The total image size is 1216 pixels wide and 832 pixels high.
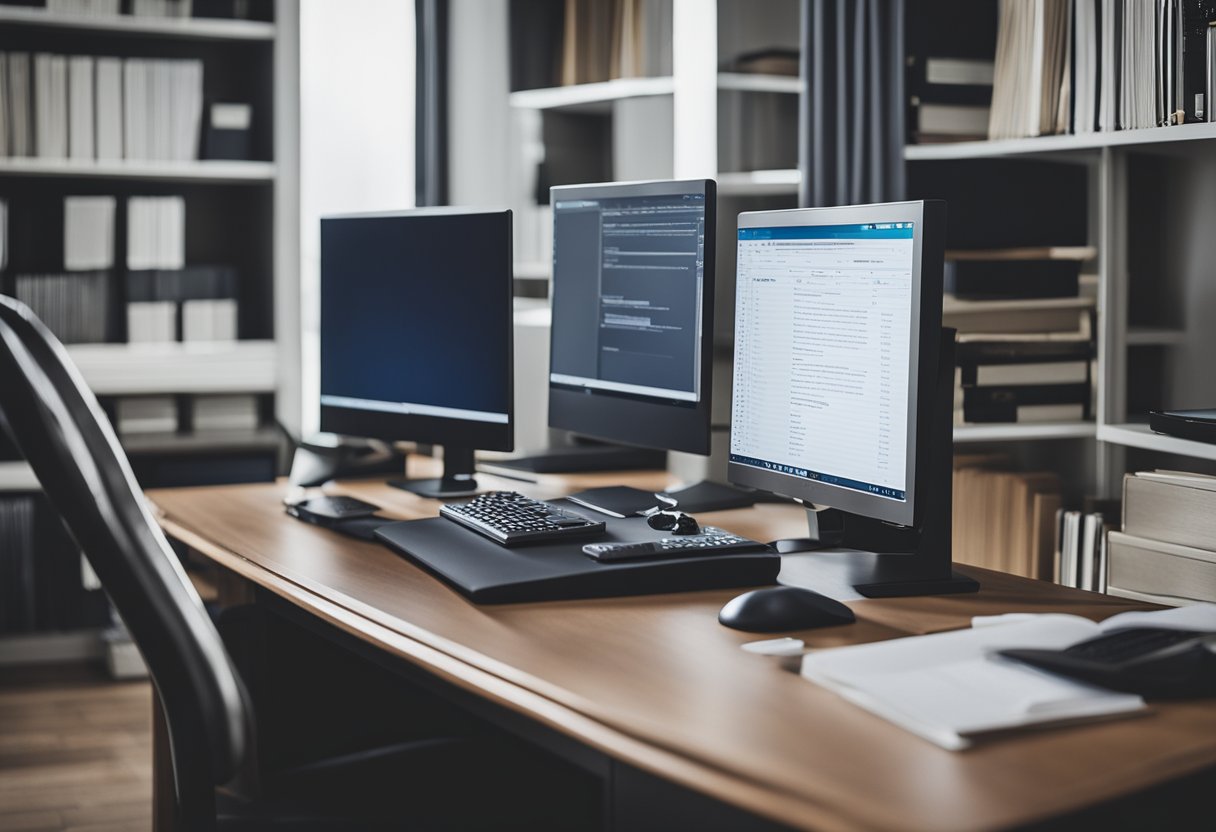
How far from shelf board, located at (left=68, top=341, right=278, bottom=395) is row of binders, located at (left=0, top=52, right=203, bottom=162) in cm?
54

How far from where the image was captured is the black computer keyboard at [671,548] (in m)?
1.60

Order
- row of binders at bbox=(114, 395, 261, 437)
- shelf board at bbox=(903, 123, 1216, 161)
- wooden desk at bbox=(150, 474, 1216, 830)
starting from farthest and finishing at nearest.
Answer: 1. row of binders at bbox=(114, 395, 261, 437)
2. shelf board at bbox=(903, 123, 1216, 161)
3. wooden desk at bbox=(150, 474, 1216, 830)

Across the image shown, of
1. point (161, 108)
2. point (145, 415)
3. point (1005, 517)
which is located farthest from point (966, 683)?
point (161, 108)

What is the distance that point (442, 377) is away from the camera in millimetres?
2248

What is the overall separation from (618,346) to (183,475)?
1931 mm

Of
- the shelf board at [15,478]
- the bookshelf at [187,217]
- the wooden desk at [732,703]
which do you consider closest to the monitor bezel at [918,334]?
the wooden desk at [732,703]

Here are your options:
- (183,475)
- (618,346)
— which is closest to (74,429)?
(618,346)

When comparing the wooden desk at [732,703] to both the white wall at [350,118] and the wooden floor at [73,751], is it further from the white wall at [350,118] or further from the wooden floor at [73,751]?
the white wall at [350,118]

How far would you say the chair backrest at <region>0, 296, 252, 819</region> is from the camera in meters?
1.06

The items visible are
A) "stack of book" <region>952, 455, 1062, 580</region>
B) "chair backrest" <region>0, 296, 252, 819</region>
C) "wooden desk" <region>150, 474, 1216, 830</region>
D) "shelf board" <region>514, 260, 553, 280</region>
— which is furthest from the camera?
"shelf board" <region>514, 260, 553, 280</region>

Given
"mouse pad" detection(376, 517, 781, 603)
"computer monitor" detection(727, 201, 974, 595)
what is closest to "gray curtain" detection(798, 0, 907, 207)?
"computer monitor" detection(727, 201, 974, 595)

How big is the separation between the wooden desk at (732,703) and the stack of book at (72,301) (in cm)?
210

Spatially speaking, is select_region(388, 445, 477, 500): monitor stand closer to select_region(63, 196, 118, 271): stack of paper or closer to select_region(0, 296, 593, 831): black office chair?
select_region(0, 296, 593, 831): black office chair

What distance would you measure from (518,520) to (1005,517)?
128 cm
